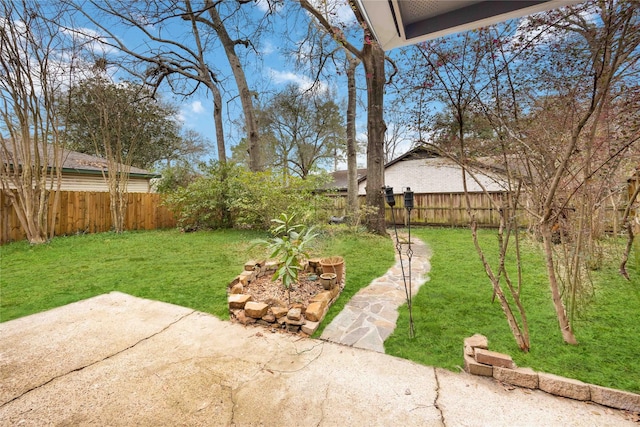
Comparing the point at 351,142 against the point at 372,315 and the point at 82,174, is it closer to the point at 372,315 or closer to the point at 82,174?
the point at 372,315

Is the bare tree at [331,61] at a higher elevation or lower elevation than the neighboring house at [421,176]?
higher

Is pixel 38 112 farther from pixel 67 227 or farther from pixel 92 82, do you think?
pixel 67 227

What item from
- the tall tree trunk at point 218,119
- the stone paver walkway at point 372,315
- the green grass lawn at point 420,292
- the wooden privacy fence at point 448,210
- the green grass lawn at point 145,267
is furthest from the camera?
the tall tree trunk at point 218,119

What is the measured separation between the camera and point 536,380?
167cm

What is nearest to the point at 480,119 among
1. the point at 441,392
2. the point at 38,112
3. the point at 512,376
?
the point at 512,376

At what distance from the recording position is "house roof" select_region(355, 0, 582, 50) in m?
1.52

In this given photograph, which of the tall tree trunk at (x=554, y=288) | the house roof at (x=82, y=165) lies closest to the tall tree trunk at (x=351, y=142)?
the tall tree trunk at (x=554, y=288)

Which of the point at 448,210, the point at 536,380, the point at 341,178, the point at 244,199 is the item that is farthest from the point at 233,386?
the point at 341,178

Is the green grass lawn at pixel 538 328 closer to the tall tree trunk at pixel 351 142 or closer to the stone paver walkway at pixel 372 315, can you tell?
the stone paver walkway at pixel 372 315

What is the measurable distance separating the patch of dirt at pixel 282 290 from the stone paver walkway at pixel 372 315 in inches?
16.9

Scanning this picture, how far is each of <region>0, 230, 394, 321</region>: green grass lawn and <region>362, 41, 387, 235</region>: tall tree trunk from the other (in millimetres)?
768

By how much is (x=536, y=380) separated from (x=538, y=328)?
2.85ft

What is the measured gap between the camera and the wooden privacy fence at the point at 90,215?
6.41 metres

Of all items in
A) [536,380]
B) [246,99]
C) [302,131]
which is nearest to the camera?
[536,380]
